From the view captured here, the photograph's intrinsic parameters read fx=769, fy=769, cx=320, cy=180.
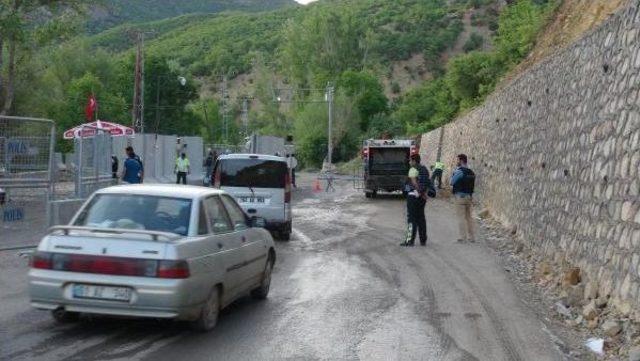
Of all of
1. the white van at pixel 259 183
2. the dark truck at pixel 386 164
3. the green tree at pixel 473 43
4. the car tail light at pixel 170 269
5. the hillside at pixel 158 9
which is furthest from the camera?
the hillside at pixel 158 9

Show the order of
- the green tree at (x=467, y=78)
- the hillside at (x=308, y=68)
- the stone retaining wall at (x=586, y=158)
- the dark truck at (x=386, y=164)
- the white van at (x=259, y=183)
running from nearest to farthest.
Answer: the stone retaining wall at (x=586, y=158) → the white van at (x=259, y=183) → the dark truck at (x=386, y=164) → the green tree at (x=467, y=78) → the hillside at (x=308, y=68)


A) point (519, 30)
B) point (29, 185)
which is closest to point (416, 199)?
point (29, 185)

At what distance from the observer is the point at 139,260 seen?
734 cm

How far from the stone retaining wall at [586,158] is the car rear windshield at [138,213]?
483cm

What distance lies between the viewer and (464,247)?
16.1m

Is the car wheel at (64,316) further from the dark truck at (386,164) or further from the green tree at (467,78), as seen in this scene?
the green tree at (467,78)

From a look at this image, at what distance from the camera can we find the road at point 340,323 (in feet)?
24.1

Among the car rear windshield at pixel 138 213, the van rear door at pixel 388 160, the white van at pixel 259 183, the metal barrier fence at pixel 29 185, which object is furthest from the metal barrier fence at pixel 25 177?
the van rear door at pixel 388 160

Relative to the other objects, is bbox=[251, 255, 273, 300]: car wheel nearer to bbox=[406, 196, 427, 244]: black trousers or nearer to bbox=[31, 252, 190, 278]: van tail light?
bbox=[31, 252, 190, 278]: van tail light

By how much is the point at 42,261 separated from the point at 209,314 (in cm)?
175

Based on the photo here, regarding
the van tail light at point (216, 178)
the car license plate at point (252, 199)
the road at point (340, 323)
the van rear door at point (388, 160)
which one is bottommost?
the road at point (340, 323)

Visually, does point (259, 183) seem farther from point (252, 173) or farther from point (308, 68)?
point (308, 68)

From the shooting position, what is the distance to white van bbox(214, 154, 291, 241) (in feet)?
55.0

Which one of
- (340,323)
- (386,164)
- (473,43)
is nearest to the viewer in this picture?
(340,323)
